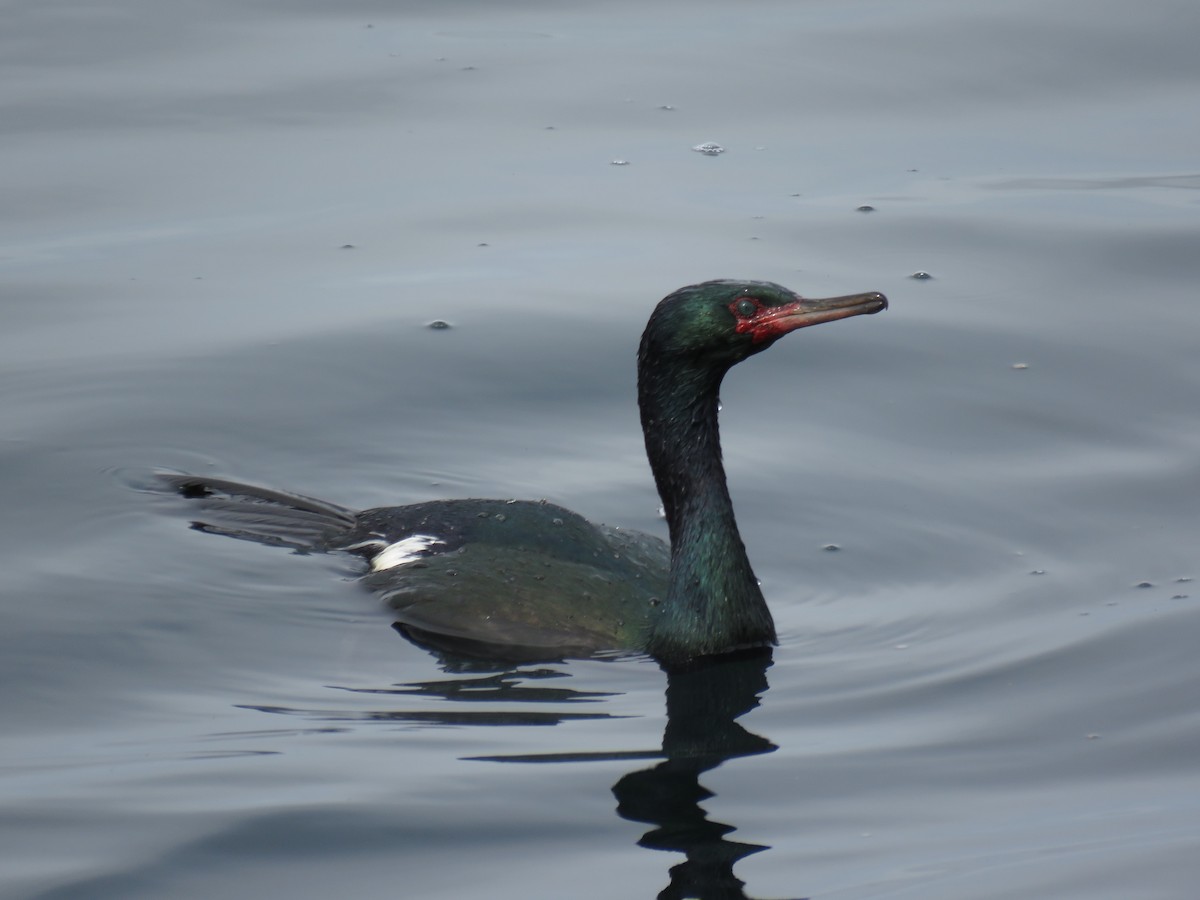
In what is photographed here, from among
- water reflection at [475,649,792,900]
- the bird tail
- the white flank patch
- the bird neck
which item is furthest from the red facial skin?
the bird tail

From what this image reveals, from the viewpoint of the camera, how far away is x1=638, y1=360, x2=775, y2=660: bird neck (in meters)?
5.93

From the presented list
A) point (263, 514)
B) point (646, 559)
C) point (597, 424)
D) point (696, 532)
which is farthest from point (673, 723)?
point (597, 424)

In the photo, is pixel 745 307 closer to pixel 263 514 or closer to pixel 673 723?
pixel 673 723

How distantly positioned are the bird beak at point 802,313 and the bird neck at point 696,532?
24 cm

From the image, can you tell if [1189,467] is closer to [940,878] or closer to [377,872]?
[940,878]

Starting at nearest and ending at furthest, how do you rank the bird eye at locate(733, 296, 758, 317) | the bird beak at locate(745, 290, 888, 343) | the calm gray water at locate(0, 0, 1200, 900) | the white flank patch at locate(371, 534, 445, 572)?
the calm gray water at locate(0, 0, 1200, 900)
the bird beak at locate(745, 290, 888, 343)
the bird eye at locate(733, 296, 758, 317)
the white flank patch at locate(371, 534, 445, 572)

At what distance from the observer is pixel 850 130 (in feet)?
35.6

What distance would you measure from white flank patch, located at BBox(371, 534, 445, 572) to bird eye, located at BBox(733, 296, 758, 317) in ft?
4.37

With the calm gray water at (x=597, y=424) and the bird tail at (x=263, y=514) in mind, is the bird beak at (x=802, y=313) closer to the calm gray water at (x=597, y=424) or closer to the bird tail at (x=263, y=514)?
the calm gray water at (x=597, y=424)

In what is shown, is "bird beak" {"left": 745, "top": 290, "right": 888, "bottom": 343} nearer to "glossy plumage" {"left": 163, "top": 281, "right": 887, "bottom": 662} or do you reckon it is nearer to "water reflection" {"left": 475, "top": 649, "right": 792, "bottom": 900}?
"glossy plumage" {"left": 163, "top": 281, "right": 887, "bottom": 662}

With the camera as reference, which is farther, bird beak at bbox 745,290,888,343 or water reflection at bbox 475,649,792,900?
bird beak at bbox 745,290,888,343

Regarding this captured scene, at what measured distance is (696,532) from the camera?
19.8ft

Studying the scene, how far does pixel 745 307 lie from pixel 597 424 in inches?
84.1

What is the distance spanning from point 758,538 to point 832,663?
1.23 m
